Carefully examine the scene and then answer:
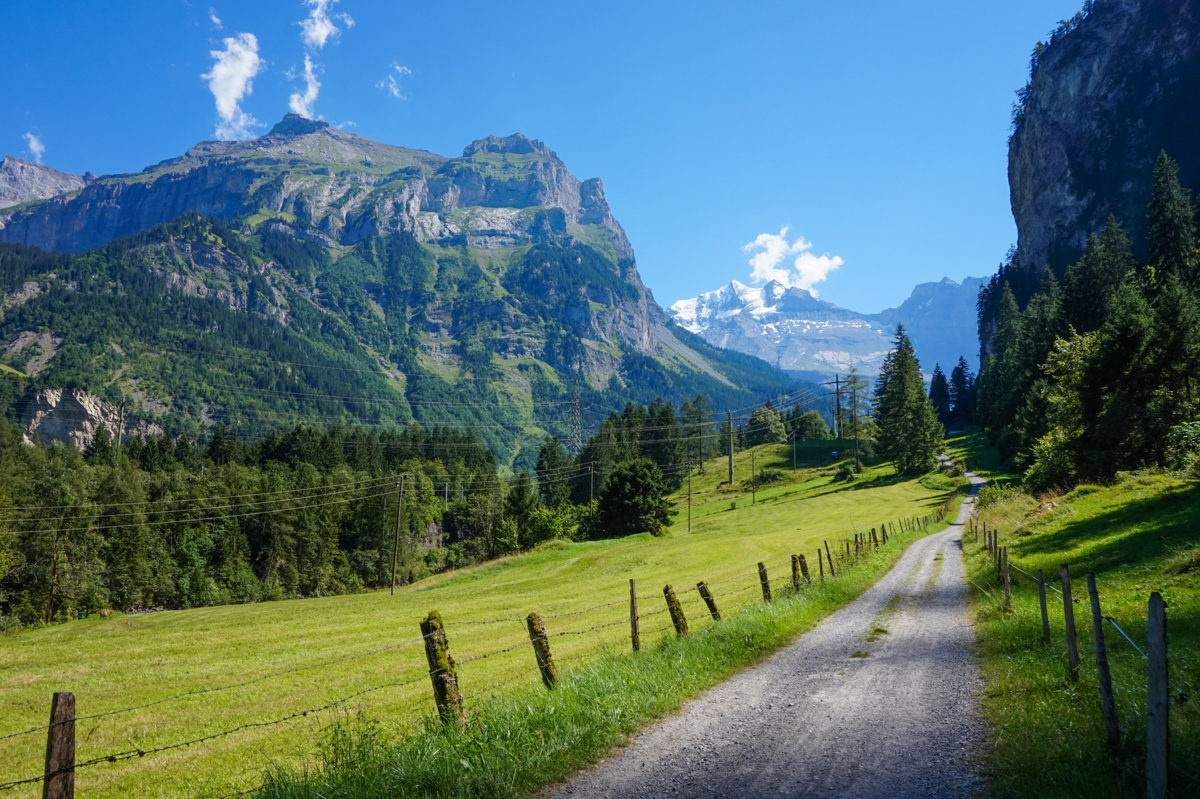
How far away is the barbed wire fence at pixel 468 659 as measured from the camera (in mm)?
5879

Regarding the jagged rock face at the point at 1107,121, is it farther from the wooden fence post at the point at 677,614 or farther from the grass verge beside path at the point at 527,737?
the grass verge beside path at the point at 527,737

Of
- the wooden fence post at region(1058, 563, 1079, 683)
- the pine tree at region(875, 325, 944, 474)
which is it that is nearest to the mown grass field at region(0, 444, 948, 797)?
the wooden fence post at region(1058, 563, 1079, 683)

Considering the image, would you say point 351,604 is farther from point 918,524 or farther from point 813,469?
point 813,469

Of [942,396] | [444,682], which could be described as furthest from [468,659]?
[942,396]

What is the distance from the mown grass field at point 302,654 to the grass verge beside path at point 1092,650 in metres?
8.05

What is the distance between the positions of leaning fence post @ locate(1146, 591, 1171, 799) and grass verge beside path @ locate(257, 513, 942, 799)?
5.86 m

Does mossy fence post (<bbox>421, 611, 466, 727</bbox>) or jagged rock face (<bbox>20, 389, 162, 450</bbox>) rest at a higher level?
jagged rock face (<bbox>20, 389, 162, 450</bbox>)

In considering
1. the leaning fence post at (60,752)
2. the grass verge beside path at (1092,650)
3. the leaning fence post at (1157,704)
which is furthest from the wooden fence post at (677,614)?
the leaning fence post at (60,752)

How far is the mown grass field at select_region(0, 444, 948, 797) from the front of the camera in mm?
12180

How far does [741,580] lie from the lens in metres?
34.1

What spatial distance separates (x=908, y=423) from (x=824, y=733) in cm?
9317

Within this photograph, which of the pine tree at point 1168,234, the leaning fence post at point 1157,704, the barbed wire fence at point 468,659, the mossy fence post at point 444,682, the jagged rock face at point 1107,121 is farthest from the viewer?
the jagged rock face at point 1107,121

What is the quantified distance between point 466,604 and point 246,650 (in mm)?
13511

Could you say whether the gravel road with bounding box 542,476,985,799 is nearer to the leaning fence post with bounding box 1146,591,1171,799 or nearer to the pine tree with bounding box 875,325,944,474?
the leaning fence post with bounding box 1146,591,1171,799
